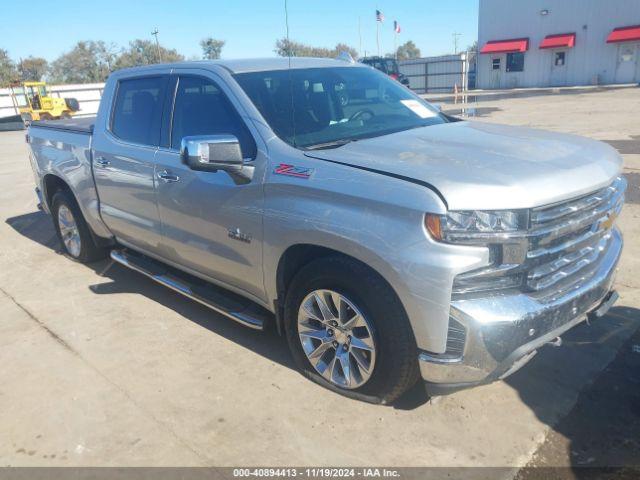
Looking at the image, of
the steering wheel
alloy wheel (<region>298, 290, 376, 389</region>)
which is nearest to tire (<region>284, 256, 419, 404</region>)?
alloy wheel (<region>298, 290, 376, 389</region>)

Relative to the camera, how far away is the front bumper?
2.47 metres

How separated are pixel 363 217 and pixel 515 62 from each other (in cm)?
4071

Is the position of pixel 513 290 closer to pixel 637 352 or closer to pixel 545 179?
pixel 545 179

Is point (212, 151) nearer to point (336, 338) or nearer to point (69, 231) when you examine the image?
point (336, 338)

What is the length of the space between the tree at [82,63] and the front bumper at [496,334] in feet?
231

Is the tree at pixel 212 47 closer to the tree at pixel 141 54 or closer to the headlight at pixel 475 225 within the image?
the headlight at pixel 475 225

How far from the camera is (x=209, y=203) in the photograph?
3.56 m

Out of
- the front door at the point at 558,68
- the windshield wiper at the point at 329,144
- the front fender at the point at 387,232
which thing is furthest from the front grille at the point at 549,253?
the front door at the point at 558,68

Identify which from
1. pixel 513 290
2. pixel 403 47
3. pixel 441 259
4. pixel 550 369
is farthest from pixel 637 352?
pixel 403 47

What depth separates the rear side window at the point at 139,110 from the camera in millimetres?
4188

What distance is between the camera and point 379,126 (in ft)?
12.0

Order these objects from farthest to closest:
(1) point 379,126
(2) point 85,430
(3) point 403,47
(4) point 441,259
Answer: (3) point 403,47
(1) point 379,126
(2) point 85,430
(4) point 441,259

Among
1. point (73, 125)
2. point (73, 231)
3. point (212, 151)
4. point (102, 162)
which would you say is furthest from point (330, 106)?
point (73, 231)

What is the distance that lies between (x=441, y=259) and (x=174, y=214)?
7.19ft
